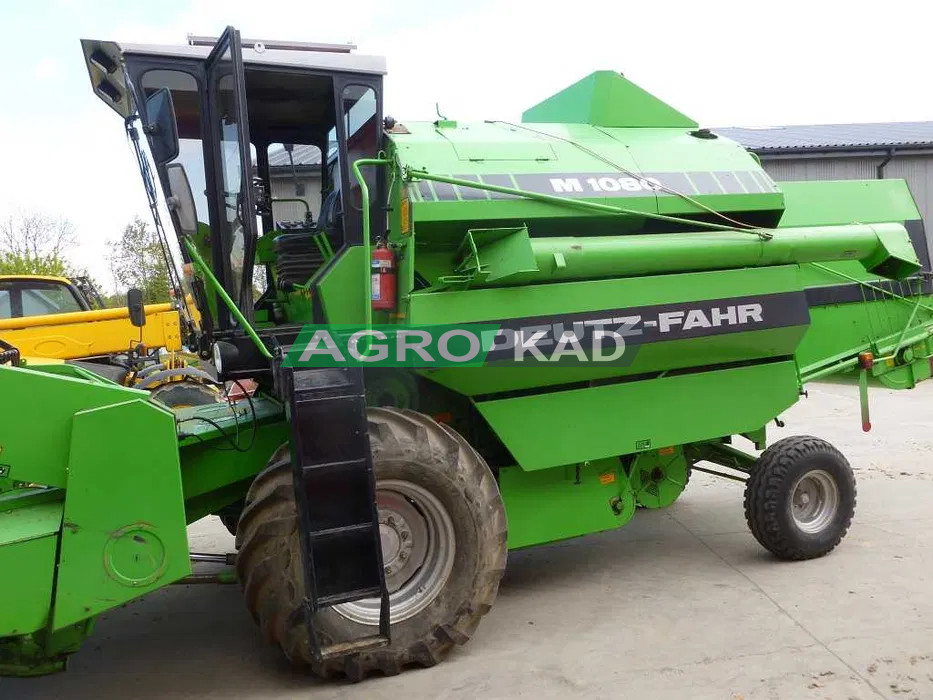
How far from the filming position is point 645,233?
4.27 metres

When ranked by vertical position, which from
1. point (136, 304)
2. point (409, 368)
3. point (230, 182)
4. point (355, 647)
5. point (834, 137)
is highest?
point (834, 137)

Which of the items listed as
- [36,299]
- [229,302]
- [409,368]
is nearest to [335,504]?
[409,368]

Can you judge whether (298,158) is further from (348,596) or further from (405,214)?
(348,596)

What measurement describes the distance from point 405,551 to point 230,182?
190 cm

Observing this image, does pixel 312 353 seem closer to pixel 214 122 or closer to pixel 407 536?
pixel 407 536

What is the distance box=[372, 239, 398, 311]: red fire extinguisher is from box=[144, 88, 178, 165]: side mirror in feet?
3.32

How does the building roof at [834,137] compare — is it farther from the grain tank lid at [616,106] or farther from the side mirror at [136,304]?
the side mirror at [136,304]

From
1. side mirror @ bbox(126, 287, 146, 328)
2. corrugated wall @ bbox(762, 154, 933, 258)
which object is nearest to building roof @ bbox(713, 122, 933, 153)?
corrugated wall @ bbox(762, 154, 933, 258)

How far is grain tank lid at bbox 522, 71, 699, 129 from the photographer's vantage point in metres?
4.68

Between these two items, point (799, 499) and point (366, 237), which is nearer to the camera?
point (366, 237)

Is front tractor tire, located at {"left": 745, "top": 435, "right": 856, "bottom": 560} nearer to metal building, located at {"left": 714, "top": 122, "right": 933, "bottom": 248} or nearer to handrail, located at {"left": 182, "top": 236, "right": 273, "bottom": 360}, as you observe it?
handrail, located at {"left": 182, "top": 236, "right": 273, "bottom": 360}

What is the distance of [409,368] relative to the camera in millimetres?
3672

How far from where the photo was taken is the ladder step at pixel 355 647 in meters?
3.11

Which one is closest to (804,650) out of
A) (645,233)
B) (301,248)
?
(645,233)
